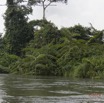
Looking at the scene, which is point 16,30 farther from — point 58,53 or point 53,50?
point 58,53

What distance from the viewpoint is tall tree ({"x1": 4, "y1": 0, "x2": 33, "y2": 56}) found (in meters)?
47.9

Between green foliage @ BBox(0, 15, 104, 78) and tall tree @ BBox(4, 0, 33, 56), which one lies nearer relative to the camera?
green foliage @ BBox(0, 15, 104, 78)

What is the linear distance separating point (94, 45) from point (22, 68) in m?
7.15

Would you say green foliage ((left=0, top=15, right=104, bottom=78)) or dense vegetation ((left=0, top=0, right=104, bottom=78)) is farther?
dense vegetation ((left=0, top=0, right=104, bottom=78))

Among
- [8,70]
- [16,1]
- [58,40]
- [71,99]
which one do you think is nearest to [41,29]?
[58,40]

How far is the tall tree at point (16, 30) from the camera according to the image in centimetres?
4791

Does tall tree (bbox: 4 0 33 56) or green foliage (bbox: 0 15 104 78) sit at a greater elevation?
tall tree (bbox: 4 0 33 56)

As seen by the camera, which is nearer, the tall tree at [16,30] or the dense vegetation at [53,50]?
the dense vegetation at [53,50]

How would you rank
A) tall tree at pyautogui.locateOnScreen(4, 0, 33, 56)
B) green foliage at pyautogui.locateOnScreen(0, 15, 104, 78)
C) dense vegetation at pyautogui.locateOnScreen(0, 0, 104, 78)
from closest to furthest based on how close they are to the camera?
green foliage at pyautogui.locateOnScreen(0, 15, 104, 78) → dense vegetation at pyautogui.locateOnScreen(0, 0, 104, 78) → tall tree at pyautogui.locateOnScreen(4, 0, 33, 56)

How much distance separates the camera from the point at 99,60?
3266 cm

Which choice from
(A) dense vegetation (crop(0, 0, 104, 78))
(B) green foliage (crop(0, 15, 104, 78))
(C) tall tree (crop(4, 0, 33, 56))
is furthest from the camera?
(C) tall tree (crop(4, 0, 33, 56))

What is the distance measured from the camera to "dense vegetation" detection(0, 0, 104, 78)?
33.4 metres

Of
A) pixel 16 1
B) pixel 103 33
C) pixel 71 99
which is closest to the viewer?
pixel 71 99

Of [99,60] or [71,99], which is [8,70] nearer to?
[99,60]
